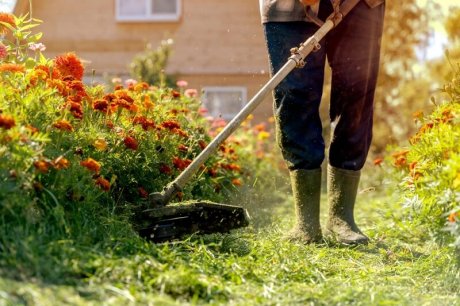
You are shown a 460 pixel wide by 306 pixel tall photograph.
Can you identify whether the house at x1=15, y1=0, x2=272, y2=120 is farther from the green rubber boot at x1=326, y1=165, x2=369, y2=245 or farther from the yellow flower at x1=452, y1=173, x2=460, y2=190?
the yellow flower at x1=452, y1=173, x2=460, y2=190

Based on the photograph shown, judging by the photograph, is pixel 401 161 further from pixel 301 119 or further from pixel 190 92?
pixel 190 92

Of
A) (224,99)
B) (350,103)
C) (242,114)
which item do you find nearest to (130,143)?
(242,114)

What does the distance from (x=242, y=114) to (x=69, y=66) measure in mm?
937

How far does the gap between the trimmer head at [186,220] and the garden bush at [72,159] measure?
4.7 inches

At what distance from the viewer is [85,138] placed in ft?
13.6

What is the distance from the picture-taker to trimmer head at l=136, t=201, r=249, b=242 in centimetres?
409

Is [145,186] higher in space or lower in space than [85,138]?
lower

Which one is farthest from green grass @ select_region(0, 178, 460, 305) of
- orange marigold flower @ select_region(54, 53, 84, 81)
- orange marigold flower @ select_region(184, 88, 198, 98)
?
orange marigold flower @ select_region(184, 88, 198, 98)

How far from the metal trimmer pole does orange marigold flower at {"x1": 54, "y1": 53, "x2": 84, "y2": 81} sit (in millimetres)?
780

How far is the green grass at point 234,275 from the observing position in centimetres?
296

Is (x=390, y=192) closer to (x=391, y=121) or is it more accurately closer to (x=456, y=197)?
(x=456, y=197)

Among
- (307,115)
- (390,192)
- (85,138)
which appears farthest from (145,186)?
(390,192)

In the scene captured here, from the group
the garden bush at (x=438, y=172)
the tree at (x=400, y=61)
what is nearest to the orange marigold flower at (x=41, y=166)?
the garden bush at (x=438, y=172)

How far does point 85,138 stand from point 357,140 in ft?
5.19
